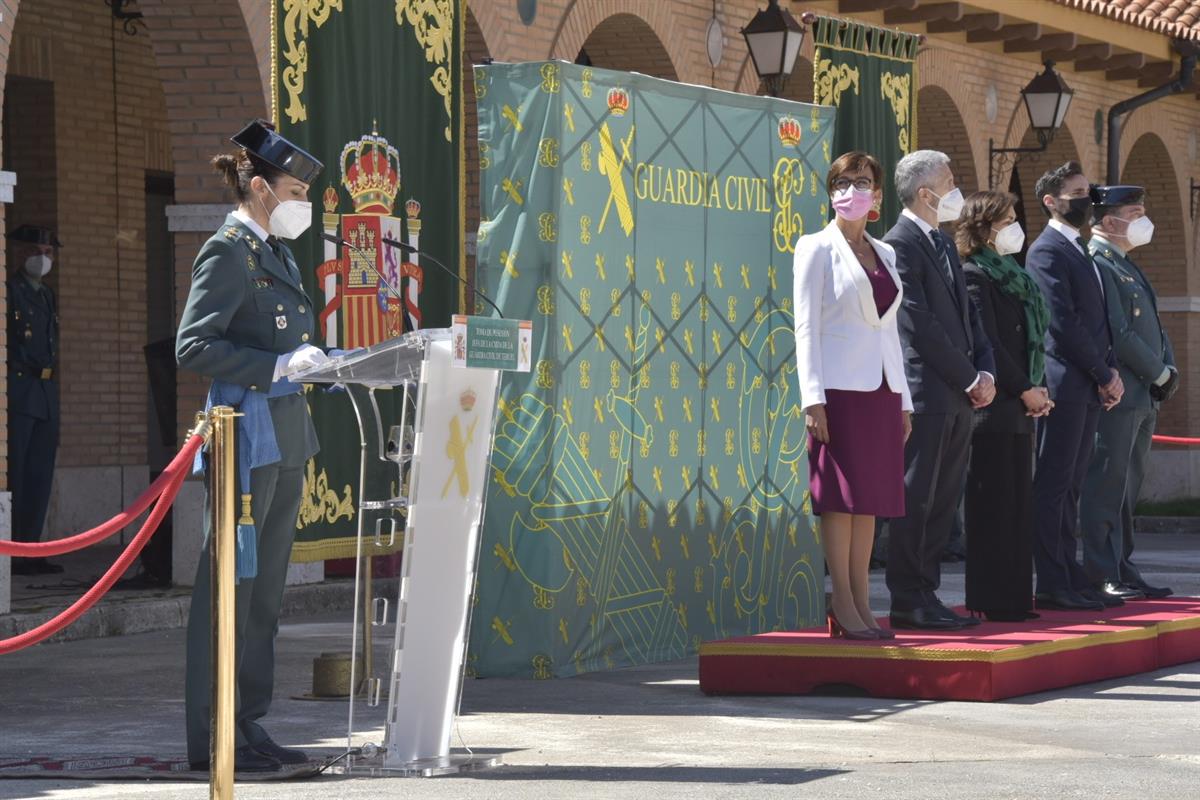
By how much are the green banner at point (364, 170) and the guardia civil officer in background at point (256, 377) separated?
3399 millimetres

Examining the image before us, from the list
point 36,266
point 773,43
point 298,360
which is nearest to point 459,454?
point 298,360

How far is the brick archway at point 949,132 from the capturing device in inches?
811

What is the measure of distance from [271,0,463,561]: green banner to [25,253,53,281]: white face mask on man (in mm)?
3215

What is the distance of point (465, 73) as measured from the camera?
1488 cm

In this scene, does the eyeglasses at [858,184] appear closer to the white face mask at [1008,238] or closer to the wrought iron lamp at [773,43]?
the white face mask at [1008,238]

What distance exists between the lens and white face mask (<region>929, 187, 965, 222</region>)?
376 inches

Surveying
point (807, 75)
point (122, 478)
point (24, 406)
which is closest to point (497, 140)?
point (24, 406)

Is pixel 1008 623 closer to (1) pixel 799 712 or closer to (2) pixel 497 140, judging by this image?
(1) pixel 799 712

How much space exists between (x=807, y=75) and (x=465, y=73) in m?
5.03

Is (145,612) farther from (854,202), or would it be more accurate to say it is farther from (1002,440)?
(854,202)

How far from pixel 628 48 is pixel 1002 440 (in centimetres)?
739

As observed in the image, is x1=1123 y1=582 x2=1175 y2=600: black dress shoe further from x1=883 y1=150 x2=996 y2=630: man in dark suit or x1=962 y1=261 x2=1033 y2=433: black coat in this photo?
x1=883 y1=150 x2=996 y2=630: man in dark suit

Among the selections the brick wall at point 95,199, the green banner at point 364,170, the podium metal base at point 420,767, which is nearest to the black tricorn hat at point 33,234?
the brick wall at point 95,199

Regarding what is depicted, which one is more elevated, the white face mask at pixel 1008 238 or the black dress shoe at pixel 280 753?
the white face mask at pixel 1008 238
